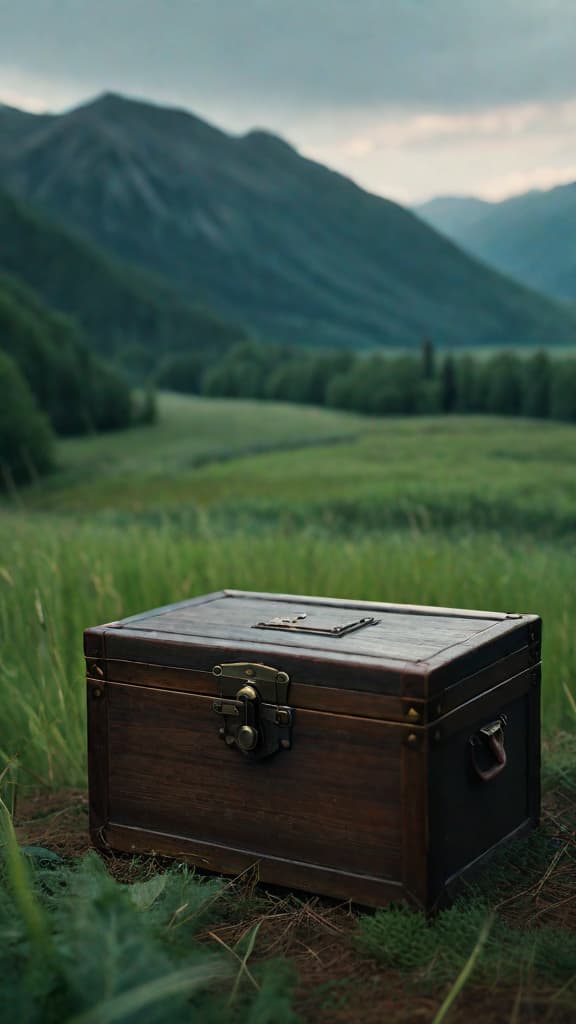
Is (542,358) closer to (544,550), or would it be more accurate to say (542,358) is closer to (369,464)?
(369,464)

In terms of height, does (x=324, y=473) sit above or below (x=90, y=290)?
below

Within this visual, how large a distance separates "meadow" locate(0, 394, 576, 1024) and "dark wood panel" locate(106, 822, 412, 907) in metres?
0.04

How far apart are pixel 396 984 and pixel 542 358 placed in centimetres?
590

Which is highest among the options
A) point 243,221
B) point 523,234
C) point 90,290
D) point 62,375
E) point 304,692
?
point 243,221

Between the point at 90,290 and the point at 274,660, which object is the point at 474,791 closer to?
the point at 274,660

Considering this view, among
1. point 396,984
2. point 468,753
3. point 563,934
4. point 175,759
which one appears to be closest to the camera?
point 396,984

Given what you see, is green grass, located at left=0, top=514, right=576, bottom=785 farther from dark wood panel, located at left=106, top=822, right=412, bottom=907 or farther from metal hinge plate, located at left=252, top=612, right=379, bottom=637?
metal hinge plate, located at left=252, top=612, right=379, bottom=637

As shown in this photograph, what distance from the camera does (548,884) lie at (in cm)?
198

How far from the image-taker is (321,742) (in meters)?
1.84

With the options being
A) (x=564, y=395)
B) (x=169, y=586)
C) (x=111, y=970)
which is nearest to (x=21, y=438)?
(x=169, y=586)

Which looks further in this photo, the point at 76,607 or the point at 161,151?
the point at 161,151

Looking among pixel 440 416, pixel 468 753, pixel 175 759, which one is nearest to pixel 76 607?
pixel 175 759

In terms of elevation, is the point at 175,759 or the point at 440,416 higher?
the point at 440,416

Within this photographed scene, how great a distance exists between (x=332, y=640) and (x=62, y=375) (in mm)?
6518
